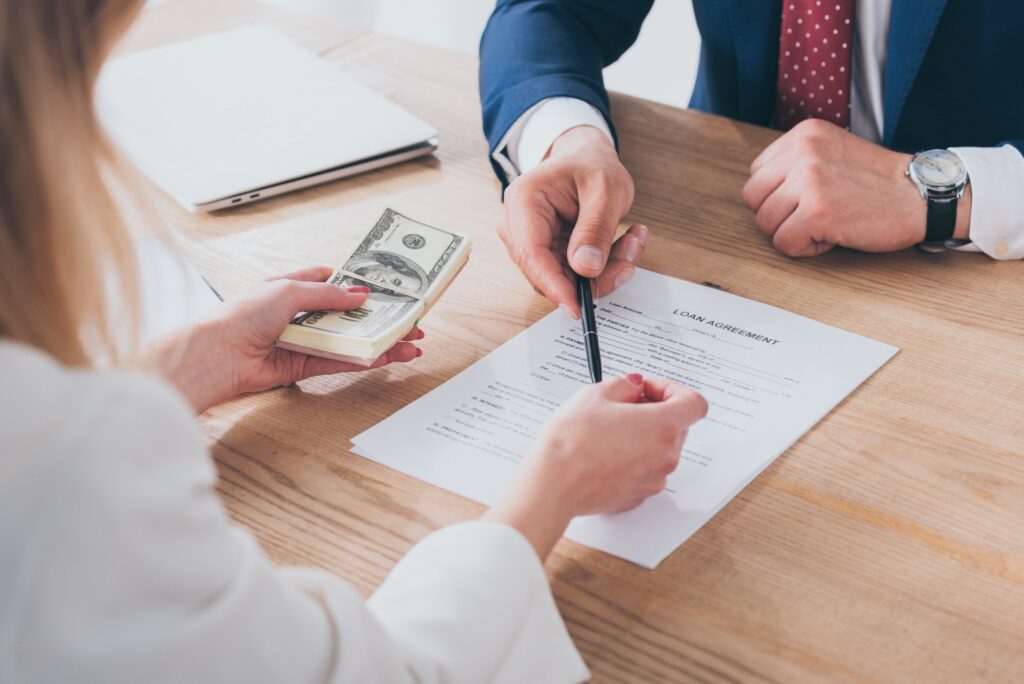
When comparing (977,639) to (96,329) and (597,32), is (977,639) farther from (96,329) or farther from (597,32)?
(597,32)

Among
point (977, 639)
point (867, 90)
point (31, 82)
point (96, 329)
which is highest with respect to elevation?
point (31, 82)

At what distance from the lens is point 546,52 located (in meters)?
1.45

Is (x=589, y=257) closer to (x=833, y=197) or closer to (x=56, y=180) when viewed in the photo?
(x=833, y=197)

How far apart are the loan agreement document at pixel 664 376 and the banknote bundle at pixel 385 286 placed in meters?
0.08

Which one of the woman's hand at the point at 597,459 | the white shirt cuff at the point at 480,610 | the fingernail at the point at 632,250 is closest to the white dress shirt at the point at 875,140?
the fingernail at the point at 632,250

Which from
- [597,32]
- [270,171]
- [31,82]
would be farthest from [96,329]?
[597,32]

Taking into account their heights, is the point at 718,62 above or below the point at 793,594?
above

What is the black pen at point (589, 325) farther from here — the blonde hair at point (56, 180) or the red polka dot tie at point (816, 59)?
the red polka dot tie at point (816, 59)

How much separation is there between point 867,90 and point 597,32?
419mm

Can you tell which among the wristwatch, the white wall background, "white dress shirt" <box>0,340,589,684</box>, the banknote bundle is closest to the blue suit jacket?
the wristwatch

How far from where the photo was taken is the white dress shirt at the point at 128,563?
1.57ft

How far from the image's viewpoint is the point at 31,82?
20.6 inches

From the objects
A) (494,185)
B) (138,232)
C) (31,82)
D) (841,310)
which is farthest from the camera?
(494,185)

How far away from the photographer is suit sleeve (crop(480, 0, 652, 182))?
1370mm
